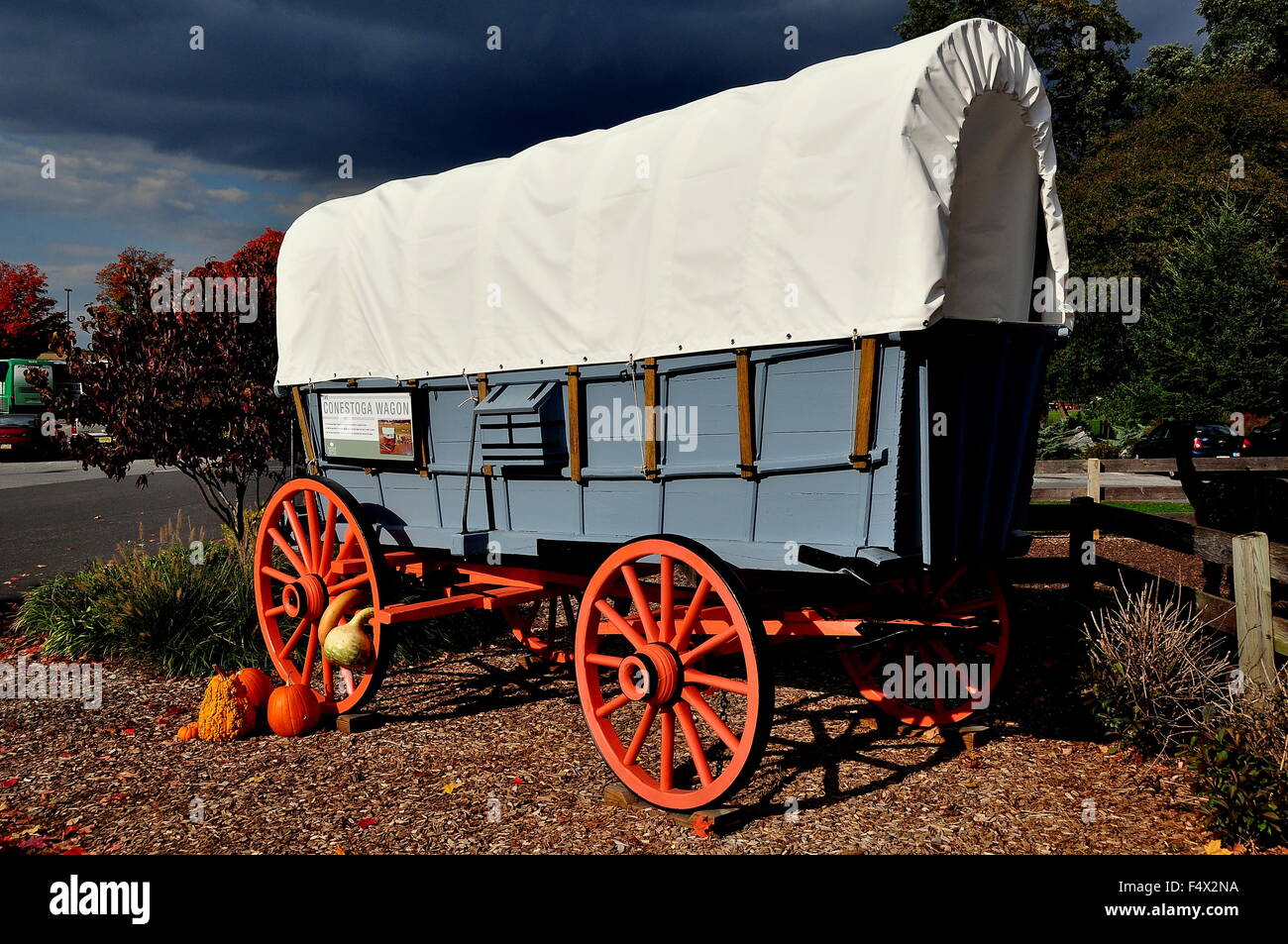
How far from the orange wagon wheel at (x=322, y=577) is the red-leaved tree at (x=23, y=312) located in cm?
4072

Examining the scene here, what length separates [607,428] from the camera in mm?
4691

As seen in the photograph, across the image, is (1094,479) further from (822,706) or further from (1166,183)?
(1166,183)

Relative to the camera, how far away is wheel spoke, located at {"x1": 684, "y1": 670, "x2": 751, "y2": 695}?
3.96 metres

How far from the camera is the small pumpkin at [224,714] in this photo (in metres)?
5.59

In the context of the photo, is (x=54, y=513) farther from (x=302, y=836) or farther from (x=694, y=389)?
(x=694, y=389)

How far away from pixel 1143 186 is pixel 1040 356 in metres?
27.7

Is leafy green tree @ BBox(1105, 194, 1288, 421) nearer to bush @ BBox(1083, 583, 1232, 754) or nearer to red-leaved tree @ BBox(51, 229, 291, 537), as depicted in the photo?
bush @ BBox(1083, 583, 1232, 754)

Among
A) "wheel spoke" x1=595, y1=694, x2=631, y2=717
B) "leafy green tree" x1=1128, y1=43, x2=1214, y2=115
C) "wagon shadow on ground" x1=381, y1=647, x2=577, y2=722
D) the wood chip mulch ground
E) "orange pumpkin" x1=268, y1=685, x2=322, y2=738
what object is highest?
"leafy green tree" x1=1128, y1=43, x2=1214, y2=115

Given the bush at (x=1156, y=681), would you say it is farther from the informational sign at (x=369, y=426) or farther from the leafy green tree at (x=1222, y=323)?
the leafy green tree at (x=1222, y=323)

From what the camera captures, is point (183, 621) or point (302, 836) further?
point (183, 621)

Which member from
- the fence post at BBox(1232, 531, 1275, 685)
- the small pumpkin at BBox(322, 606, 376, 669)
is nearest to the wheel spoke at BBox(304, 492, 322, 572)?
the small pumpkin at BBox(322, 606, 376, 669)

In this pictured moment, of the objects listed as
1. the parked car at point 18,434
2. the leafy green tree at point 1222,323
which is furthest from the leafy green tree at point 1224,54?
the parked car at point 18,434

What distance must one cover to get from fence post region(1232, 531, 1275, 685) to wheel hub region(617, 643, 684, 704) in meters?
2.84
